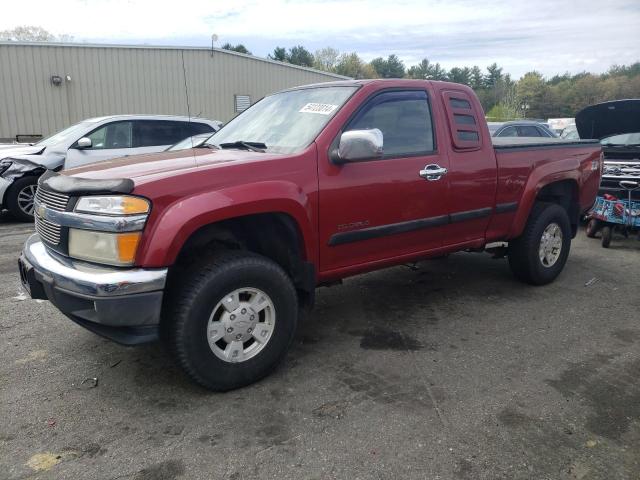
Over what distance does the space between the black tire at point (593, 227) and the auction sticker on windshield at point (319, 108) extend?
5323 mm

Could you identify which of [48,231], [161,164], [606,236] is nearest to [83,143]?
[48,231]

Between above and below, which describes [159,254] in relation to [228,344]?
above

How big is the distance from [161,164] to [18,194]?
6124 millimetres

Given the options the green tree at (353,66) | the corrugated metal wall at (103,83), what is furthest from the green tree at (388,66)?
the corrugated metal wall at (103,83)

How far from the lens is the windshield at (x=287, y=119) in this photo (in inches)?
140

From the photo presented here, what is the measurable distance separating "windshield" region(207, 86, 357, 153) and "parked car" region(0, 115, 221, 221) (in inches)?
175

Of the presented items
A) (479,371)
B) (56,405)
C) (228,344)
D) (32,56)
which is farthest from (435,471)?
(32,56)

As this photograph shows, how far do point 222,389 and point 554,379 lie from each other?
6.70ft

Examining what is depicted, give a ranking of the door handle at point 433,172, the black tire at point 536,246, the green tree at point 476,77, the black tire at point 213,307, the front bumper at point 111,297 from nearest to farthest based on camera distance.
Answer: the front bumper at point 111,297 → the black tire at point 213,307 → the door handle at point 433,172 → the black tire at point 536,246 → the green tree at point 476,77

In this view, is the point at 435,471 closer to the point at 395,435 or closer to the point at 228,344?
the point at 395,435

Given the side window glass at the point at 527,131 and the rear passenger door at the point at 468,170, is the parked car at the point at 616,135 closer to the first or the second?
the rear passenger door at the point at 468,170

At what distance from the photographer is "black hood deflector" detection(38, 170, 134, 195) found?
Answer: 269 cm

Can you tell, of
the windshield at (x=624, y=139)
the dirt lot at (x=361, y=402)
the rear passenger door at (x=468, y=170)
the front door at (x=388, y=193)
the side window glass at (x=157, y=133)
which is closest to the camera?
the dirt lot at (x=361, y=402)

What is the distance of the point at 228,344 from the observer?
305 cm
